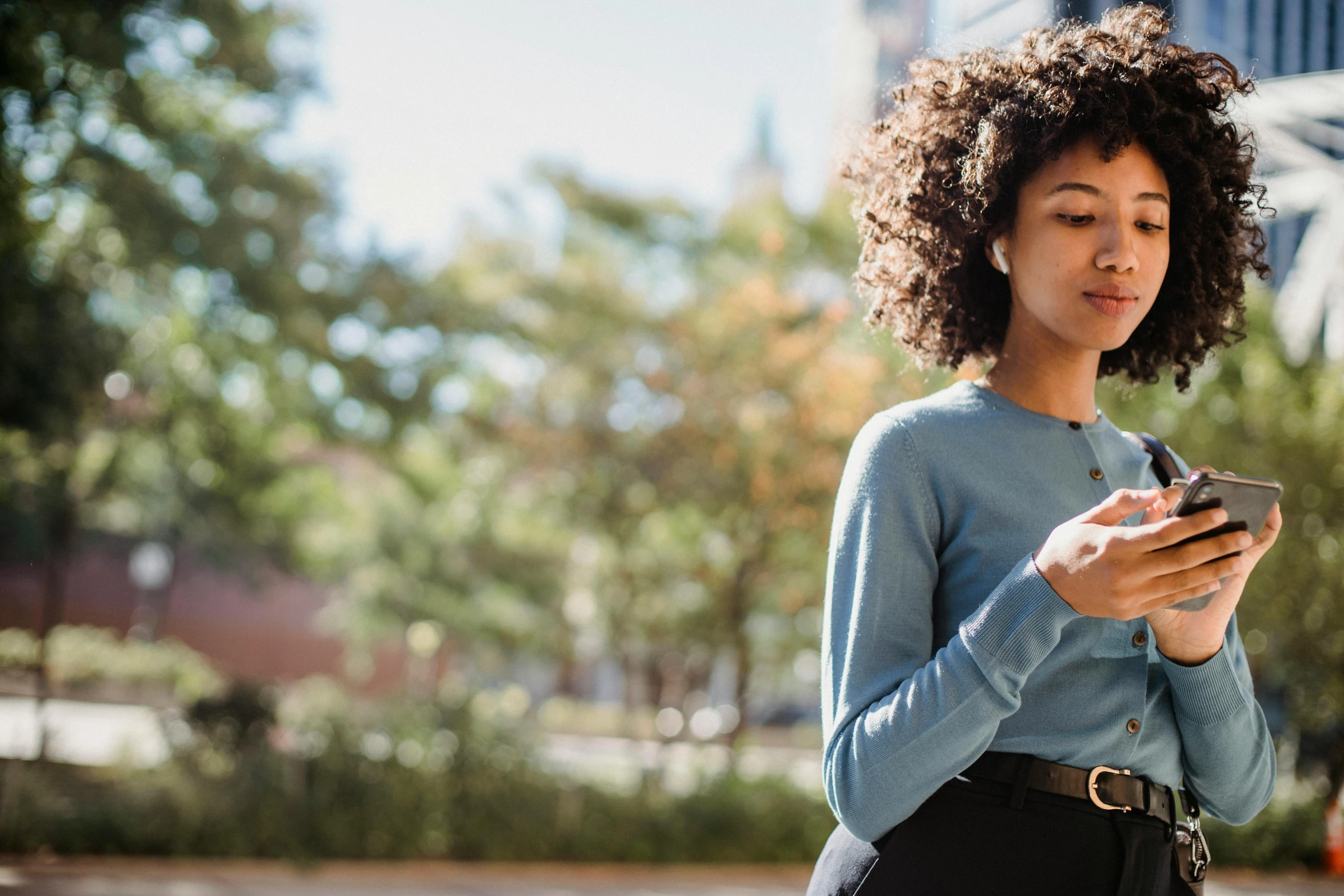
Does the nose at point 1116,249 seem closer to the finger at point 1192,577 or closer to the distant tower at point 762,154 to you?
the finger at point 1192,577

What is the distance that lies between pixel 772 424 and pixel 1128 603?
29.6 feet

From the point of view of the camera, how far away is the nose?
1.34 metres

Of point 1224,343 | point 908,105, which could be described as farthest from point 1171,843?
point 908,105

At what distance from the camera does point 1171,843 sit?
132 cm

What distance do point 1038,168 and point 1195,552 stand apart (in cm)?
66

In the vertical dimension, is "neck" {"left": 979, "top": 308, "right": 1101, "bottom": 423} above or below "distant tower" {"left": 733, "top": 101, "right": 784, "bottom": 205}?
below

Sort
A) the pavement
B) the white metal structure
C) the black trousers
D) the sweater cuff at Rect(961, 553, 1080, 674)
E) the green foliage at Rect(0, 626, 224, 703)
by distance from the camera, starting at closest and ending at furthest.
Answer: the sweater cuff at Rect(961, 553, 1080, 674), the black trousers, the pavement, the white metal structure, the green foliage at Rect(0, 626, 224, 703)

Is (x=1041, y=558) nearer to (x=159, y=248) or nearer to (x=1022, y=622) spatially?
(x=1022, y=622)

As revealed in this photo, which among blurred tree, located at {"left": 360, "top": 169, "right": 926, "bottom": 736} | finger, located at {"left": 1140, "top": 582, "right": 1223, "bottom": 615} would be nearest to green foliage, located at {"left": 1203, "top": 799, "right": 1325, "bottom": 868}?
blurred tree, located at {"left": 360, "top": 169, "right": 926, "bottom": 736}

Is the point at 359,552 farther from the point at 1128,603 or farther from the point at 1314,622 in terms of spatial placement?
the point at 1128,603

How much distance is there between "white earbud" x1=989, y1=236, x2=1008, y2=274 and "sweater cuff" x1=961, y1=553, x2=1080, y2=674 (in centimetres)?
55

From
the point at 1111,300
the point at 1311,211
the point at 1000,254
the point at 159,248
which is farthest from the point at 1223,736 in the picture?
the point at 1311,211

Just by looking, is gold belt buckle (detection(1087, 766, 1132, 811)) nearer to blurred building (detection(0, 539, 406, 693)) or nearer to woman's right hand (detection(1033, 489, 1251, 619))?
woman's right hand (detection(1033, 489, 1251, 619))

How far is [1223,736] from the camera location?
4.36 feet
